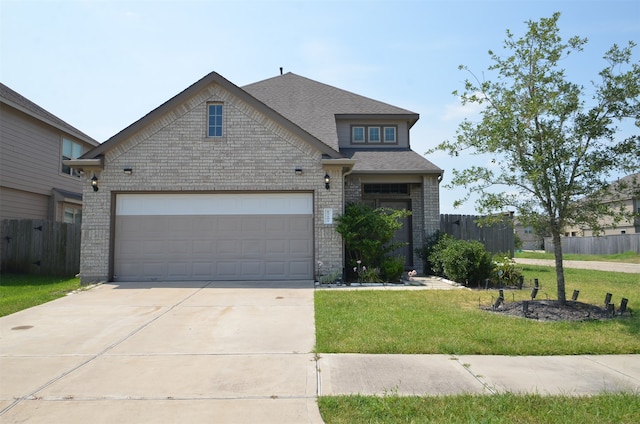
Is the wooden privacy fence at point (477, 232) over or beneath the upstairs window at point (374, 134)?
beneath

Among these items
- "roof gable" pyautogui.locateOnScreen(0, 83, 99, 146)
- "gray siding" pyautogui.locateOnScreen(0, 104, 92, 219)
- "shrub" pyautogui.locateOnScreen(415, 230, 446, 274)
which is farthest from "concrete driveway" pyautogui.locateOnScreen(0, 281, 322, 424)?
"roof gable" pyautogui.locateOnScreen(0, 83, 99, 146)

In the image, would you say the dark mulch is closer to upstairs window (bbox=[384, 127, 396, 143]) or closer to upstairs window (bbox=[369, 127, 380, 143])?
upstairs window (bbox=[384, 127, 396, 143])

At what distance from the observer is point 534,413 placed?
12.2 ft

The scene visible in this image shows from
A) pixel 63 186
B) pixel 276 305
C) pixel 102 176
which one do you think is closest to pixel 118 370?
pixel 276 305

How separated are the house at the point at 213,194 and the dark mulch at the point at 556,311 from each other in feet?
16.5

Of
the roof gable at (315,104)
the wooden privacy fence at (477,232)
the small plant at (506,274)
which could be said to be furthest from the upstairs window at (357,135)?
the small plant at (506,274)

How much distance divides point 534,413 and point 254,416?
246cm

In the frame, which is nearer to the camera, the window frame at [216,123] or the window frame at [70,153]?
the window frame at [216,123]

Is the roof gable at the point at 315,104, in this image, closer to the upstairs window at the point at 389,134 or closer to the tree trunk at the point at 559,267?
the upstairs window at the point at 389,134

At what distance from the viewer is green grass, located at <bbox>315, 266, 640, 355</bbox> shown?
18.4 feet

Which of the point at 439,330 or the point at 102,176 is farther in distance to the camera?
the point at 102,176

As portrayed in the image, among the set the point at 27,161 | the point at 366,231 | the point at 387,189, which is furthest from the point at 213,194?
the point at 27,161

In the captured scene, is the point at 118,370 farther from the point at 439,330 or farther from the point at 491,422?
the point at 439,330

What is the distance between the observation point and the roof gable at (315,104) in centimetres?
1641
